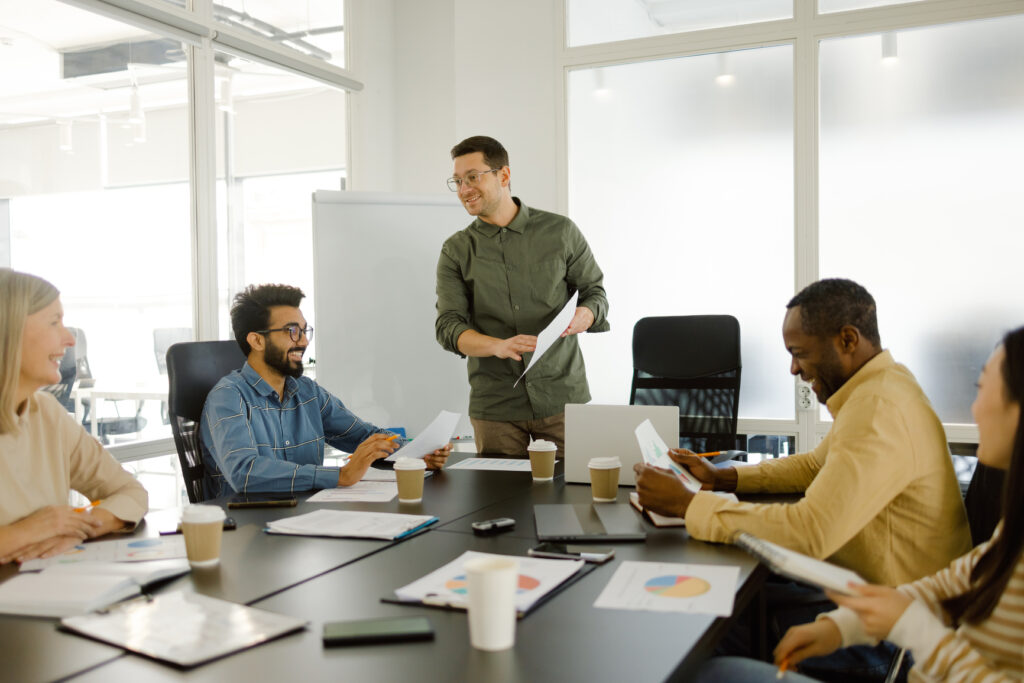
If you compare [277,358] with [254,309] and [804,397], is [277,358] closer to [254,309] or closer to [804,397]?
[254,309]

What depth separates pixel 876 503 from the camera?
153 centimetres

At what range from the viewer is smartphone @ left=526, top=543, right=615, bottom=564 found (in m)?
1.50

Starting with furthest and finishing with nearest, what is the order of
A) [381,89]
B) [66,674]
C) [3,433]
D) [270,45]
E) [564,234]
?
[381,89], [270,45], [564,234], [3,433], [66,674]

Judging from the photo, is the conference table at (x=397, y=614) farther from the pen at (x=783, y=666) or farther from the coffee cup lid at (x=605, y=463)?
the coffee cup lid at (x=605, y=463)

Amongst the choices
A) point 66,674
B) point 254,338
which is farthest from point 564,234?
point 66,674

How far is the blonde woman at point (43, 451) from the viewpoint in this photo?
5.43ft

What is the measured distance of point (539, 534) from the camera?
5.34 feet

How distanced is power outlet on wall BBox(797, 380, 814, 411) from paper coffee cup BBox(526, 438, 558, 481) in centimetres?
246

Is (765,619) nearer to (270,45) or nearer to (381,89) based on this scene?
(270,45)

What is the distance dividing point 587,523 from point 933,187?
325 centimetres

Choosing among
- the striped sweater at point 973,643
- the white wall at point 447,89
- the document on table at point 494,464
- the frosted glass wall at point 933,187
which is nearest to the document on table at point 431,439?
the document on table at point 494,464

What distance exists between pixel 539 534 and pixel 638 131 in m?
3.49

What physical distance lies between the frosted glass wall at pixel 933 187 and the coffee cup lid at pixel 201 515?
11.9 ft

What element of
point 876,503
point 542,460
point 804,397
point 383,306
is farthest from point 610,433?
point 804,397
